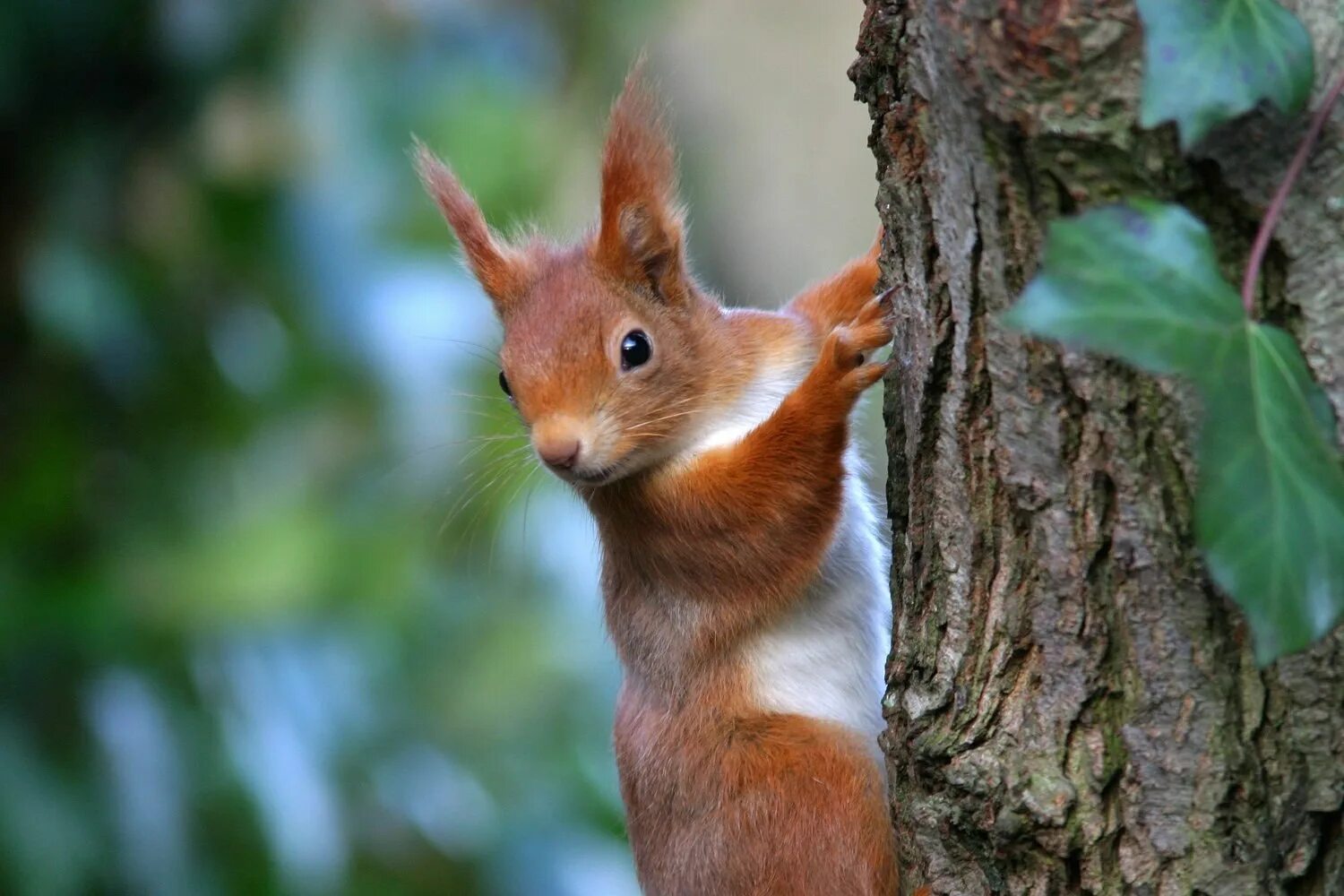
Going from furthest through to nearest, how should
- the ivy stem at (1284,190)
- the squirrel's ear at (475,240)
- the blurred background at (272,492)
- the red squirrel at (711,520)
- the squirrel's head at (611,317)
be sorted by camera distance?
the blurred background at (272,492) → the squirrel's ear at (475,240) → the squirrel's head at (611,317) → the red squirrel at (711,520) → the ivy stem at (1284,190)

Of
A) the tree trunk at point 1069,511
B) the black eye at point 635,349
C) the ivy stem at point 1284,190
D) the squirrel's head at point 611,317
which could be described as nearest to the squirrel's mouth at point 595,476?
the squirrel's head at point 611,317

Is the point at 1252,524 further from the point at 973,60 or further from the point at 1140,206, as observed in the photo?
the point at 973,60

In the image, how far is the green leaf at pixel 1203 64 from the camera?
3.43 feet

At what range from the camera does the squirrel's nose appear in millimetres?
1888

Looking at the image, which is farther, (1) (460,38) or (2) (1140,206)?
(1) (460,38)

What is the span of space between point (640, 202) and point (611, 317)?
0.54ft

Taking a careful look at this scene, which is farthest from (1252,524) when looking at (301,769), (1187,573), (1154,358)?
(301,769)

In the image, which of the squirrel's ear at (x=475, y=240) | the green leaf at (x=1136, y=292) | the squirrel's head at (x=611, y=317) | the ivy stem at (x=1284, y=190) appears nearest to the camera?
the green leaf at (x=1136, y=292)

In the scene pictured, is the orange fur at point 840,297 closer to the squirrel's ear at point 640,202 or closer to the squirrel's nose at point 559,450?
the squirrel's ear at point 640,202

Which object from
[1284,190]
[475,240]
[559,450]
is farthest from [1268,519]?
[475,240]

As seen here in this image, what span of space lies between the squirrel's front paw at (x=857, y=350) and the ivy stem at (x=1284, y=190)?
60cm

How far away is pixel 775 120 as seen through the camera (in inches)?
229

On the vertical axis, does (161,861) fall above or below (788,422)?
below

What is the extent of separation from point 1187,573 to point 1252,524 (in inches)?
11.5
